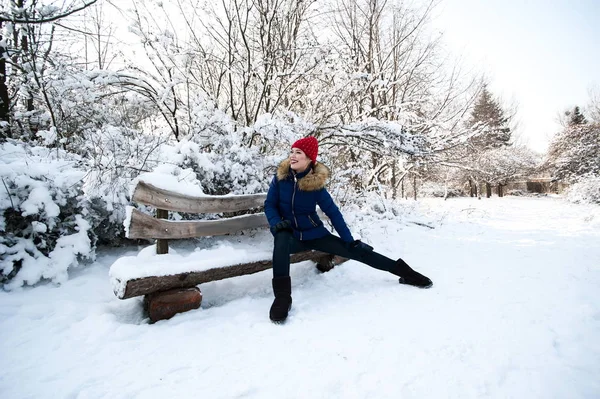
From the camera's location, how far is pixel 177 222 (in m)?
2.75

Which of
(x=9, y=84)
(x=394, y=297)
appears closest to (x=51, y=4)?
(x=9, y=84)

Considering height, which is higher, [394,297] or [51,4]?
[51,4]

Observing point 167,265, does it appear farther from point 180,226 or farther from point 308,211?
point 308,211

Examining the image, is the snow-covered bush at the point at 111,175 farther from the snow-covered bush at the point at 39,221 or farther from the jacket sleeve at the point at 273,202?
the jacket sleeve at the point at 273,202

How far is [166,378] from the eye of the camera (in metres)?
1.71

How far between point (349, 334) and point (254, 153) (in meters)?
2.81

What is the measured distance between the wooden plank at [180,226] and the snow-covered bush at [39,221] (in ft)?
3.22

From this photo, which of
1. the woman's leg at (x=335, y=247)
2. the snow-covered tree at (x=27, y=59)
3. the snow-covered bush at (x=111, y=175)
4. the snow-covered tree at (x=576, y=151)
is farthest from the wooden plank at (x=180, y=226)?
the snow-covered tree at (x=576, y=151)

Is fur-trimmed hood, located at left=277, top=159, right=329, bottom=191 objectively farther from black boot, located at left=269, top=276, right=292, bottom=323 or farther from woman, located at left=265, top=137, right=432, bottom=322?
black boot, located at left=269, top=276, right=292, bottom=323

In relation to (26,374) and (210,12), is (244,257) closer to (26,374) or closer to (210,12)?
(26,374)

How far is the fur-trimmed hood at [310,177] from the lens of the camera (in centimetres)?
301

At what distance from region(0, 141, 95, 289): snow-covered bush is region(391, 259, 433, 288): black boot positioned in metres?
3.26

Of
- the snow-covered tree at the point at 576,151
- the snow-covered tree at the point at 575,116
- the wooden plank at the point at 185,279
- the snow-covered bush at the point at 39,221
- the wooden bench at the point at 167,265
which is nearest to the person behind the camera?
the wooden plank at the point at 185,279

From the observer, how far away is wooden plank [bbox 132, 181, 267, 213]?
248 centimetres
